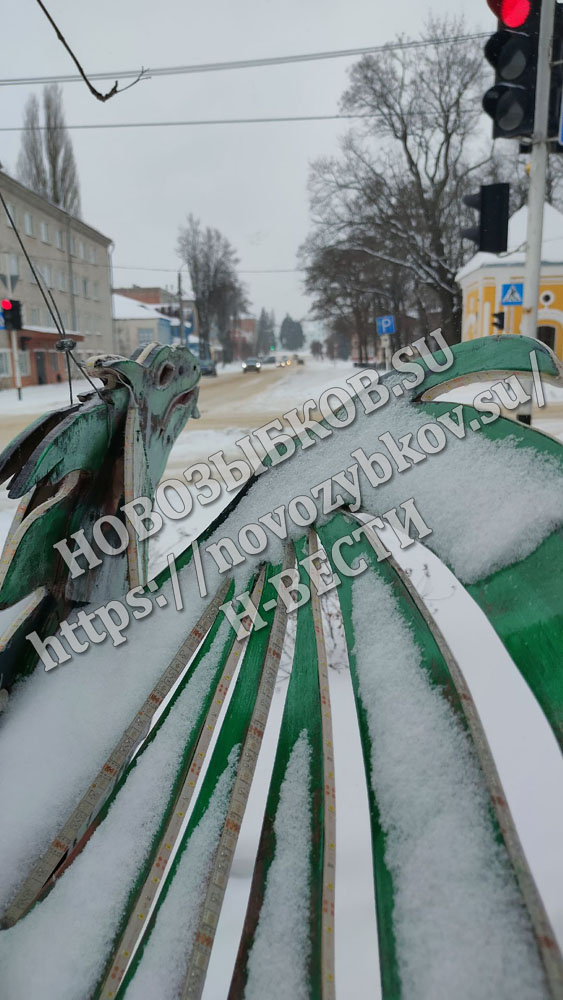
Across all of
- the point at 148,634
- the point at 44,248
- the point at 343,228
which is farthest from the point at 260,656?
the point at 44,248

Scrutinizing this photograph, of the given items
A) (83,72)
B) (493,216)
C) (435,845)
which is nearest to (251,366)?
(493,216)

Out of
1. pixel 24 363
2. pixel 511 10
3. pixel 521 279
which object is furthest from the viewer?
pixel 24 363

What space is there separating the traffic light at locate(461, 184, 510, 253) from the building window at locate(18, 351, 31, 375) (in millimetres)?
21856

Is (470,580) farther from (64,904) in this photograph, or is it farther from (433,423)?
(64,904)

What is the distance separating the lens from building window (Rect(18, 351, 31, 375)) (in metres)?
23.3

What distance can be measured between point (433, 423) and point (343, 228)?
23562 millimetres

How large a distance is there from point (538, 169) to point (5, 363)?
21.8 m

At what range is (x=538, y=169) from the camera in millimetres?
4238

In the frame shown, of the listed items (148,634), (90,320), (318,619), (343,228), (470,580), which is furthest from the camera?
(90,320)

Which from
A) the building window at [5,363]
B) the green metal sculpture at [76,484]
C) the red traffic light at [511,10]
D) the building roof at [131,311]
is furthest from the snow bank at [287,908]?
the building roof at [131,311]

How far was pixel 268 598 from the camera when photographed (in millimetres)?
1386

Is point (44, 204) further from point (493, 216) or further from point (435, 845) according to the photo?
point (435, 845)

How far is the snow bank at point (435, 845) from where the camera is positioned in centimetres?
87

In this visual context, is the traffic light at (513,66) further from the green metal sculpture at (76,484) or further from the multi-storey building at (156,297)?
the multi-storey building at (156,297)
